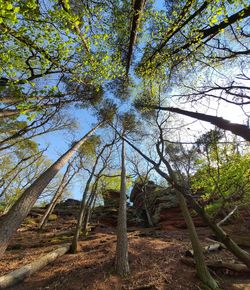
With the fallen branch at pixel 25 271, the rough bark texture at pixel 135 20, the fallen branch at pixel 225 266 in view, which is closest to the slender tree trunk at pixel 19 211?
the fallen branch at pixel 25 271

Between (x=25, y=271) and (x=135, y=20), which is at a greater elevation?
(x=135, y=20)

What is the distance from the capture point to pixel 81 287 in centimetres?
571

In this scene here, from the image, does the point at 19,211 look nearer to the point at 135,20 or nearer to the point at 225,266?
the point at 225,266

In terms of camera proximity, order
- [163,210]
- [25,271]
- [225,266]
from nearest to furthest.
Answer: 1. [25,271]
2. [225,266]
3. [163,210]

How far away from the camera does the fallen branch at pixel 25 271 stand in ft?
18.4

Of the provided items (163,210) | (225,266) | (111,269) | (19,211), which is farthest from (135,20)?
(163,210)

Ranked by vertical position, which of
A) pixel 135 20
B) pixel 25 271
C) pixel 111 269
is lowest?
pixel 25 271

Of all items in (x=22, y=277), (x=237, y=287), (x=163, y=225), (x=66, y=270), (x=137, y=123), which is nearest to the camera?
(x=237, y=287)

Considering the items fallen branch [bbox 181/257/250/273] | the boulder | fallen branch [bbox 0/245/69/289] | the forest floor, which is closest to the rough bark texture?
the forest floor

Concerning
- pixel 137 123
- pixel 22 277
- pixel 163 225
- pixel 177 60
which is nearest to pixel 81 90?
pixel 137 123

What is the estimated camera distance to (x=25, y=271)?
6254mm

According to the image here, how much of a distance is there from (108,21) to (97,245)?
32.2 feet

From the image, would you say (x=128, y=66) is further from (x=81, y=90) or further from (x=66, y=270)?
(x=66, y=270)

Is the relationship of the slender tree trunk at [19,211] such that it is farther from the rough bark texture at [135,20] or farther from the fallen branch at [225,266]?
the rough bark texture at [135,20]
